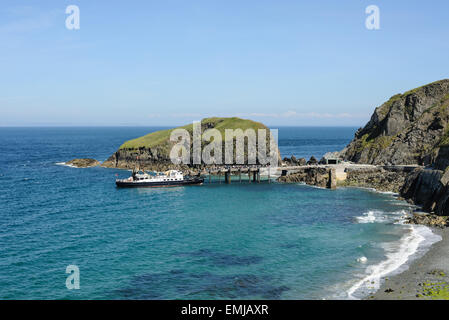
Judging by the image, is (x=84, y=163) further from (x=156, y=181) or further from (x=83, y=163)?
(x=156, y=181)

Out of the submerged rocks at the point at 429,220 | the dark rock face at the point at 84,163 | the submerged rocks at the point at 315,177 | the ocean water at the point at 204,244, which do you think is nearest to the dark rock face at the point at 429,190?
the submerged rocks at the point at 429,220

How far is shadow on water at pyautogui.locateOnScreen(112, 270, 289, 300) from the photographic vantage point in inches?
1492

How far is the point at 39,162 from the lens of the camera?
163 m

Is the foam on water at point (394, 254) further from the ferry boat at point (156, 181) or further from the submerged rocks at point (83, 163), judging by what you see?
the submerged rocks at point (83, 163)

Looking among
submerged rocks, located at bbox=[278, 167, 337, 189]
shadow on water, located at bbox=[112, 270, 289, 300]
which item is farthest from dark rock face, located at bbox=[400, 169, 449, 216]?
shadow on water, located at bbox=[112, 270, 289, 300]

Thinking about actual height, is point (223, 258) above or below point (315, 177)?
below

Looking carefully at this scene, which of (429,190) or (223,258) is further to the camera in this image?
(429,190)

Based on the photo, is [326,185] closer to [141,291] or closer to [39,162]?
[141,291]

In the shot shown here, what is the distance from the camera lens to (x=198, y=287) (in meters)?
40.0

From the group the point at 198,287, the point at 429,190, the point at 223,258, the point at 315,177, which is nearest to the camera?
the point at 198,287

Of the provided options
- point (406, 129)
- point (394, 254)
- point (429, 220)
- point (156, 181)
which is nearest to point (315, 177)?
point (406, 129)

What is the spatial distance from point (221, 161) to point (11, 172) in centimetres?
7017

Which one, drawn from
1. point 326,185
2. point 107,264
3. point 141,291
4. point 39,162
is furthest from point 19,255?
point 39,162

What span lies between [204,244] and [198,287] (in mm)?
14583
